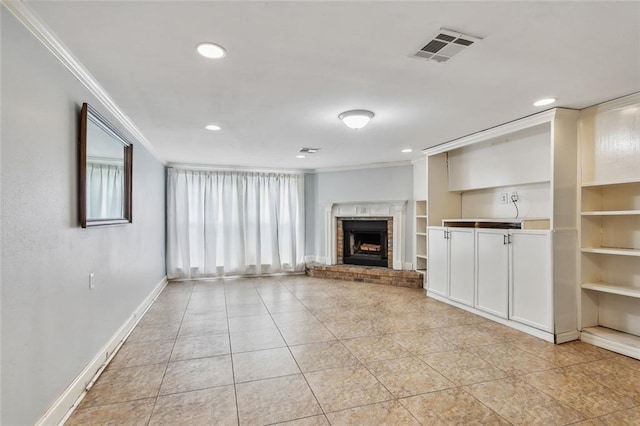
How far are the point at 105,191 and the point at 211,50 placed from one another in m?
1.64

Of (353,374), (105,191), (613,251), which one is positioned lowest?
(353,374)

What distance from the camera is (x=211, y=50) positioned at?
2.03 m

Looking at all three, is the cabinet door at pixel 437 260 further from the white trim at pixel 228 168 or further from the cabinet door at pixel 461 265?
the white trim at pixel 228 168

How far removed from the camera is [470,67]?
90.8 inches

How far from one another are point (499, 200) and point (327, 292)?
114 inches

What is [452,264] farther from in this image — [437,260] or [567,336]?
[567,336]

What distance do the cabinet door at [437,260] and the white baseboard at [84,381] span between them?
403 centimetres

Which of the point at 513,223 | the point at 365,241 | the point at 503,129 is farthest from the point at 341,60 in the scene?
the point at 365,241

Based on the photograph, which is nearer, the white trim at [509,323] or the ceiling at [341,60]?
the ceiling at [341,60]

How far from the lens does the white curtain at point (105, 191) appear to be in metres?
2.48

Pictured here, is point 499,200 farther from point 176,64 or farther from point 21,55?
point 21,55

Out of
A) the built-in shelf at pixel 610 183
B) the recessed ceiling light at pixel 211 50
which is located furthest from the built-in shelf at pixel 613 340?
the recessed ceiling light at pixel 211 50

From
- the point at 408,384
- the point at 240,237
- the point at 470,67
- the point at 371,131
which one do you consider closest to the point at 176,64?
the point at 470,67

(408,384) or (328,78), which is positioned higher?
(328,78)
